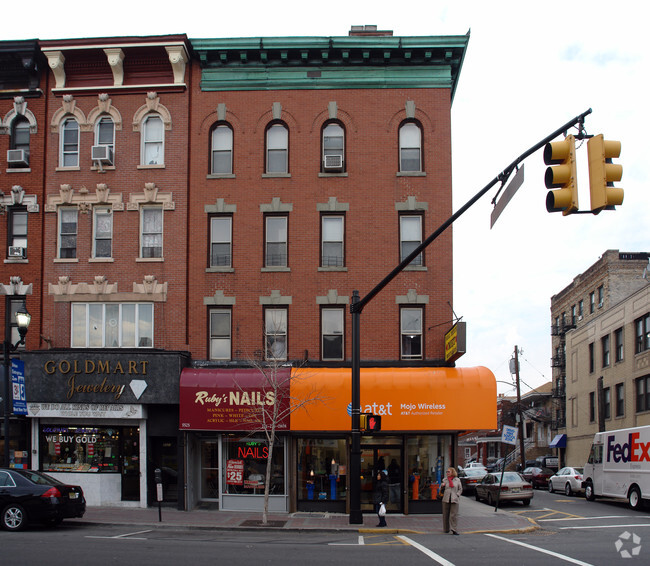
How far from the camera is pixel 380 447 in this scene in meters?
23.6

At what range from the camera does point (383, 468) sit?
23484mm

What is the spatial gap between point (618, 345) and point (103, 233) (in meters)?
34.0

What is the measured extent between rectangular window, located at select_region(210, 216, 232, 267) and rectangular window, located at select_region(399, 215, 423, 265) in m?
5.89

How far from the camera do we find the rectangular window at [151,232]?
25.4m

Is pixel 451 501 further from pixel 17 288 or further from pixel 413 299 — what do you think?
pixel 17 288

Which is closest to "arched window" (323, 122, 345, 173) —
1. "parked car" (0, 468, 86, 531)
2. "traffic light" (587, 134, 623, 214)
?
"parked car" (0, 468, 86, 531)

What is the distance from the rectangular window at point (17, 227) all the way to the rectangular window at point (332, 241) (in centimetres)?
1056

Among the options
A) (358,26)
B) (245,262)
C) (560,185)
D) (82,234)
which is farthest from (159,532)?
(358,26)

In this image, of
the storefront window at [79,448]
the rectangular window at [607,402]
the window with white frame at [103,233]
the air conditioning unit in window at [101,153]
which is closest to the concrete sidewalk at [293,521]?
the storefront window at [79,448]

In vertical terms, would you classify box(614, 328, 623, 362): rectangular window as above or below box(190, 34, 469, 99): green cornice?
below

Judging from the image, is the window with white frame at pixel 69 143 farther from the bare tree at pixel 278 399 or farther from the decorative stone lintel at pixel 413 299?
the decorative stone lintel at pixel 413 299

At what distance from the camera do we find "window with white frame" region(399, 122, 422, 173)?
83.5ft

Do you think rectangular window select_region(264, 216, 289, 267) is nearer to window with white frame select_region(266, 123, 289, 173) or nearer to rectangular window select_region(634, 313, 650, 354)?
window with white frame select_region(266, 123, 289, 173)

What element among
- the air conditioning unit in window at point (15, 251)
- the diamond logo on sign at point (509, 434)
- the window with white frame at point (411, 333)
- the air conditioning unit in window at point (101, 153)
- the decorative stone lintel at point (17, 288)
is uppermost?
the air conditioning unit in window at point (101, 153)
